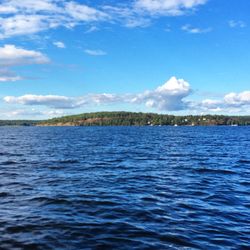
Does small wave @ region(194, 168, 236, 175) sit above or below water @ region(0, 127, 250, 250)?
below

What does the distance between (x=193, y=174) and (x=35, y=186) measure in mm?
15394

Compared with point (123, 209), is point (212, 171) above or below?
below

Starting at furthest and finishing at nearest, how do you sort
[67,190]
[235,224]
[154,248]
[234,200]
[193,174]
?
1. [193,174]
2. [67,190]
3. [234,200]
4. [235,224]
5. [154,248]

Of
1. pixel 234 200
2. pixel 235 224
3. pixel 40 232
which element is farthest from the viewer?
pixel 234 200

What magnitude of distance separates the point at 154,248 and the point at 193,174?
2104 centimetres

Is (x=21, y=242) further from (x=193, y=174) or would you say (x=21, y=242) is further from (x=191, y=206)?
(x=193, y=174)

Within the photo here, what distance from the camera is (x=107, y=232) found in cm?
1628

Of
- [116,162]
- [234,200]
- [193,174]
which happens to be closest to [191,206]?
[234,200]

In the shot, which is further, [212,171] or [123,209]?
[212,171]

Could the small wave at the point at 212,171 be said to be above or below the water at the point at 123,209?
below

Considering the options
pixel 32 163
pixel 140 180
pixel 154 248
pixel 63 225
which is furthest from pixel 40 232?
pixel 32 163

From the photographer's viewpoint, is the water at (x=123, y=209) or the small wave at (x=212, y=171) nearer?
the water at (x=123, y=209)

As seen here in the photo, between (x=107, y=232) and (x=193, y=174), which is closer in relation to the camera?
(x=107, y=232)

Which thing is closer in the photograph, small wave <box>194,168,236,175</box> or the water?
the water
